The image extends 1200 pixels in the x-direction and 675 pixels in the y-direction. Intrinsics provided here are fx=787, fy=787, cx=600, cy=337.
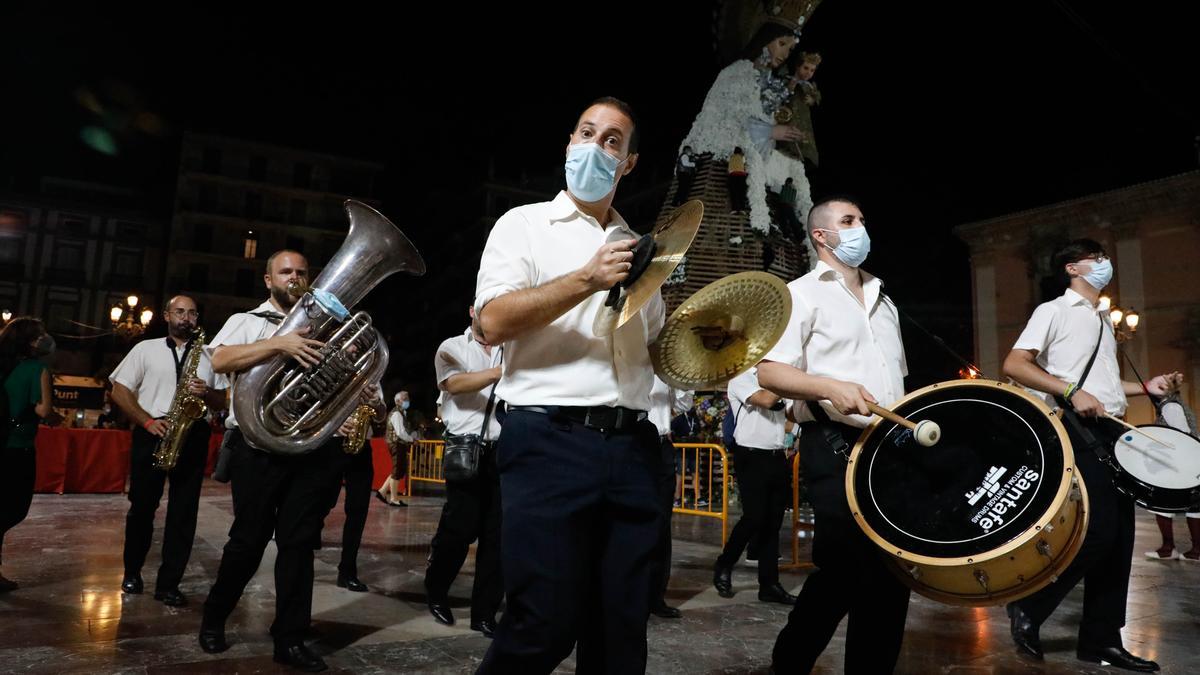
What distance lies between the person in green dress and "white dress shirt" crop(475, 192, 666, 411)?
5194mm

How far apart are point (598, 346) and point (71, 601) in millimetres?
4641

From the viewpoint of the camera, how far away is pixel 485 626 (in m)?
4.43

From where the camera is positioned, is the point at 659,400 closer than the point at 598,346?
No

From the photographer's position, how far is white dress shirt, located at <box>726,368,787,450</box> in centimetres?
574

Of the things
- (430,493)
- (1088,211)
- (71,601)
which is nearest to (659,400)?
(71,601)

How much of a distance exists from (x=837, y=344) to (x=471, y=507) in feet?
8.44

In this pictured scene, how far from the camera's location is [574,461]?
208cm

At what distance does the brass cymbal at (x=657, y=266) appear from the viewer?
1913 mm

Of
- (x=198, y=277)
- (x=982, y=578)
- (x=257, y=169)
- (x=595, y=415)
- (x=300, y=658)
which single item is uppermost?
(x=257, y=169)

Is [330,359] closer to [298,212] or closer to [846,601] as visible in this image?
[846,601]

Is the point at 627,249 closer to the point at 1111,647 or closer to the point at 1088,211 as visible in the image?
→ the point at 1111,647

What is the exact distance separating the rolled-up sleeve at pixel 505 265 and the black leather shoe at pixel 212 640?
276 cm

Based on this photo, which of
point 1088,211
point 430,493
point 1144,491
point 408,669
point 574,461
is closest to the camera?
point 574,461

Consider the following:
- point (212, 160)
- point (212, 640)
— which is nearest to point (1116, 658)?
point (212, 640)
